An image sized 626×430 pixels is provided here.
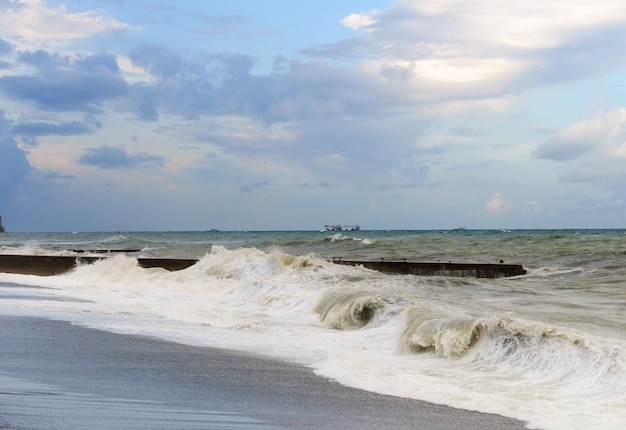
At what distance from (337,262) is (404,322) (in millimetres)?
19337

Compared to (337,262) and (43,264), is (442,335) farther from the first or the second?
(43,264)

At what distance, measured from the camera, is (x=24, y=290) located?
940 inches

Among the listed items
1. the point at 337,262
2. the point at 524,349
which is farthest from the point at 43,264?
the point at 524,349

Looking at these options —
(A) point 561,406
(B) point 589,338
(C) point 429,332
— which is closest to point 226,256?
(C) point 429,332

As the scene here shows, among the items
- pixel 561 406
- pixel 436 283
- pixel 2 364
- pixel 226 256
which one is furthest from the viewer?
pixel 226 256

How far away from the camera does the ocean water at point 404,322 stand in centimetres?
933

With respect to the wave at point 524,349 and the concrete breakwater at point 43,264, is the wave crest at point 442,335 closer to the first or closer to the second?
the wave at point 524,349

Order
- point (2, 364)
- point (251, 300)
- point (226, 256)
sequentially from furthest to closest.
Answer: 1. point (226, 256)
2. point (251, 300)
3. point (2, 364)

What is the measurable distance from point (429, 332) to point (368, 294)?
16.5ft

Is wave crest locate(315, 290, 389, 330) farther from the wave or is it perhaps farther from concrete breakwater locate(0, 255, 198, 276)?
concrete breakwater locate(0, 255, 198, 276)

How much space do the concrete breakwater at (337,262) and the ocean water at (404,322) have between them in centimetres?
133

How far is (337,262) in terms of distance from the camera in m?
33.6

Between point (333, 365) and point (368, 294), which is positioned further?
point (368, 294)

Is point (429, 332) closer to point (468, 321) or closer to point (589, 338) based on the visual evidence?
point (468, 321)
